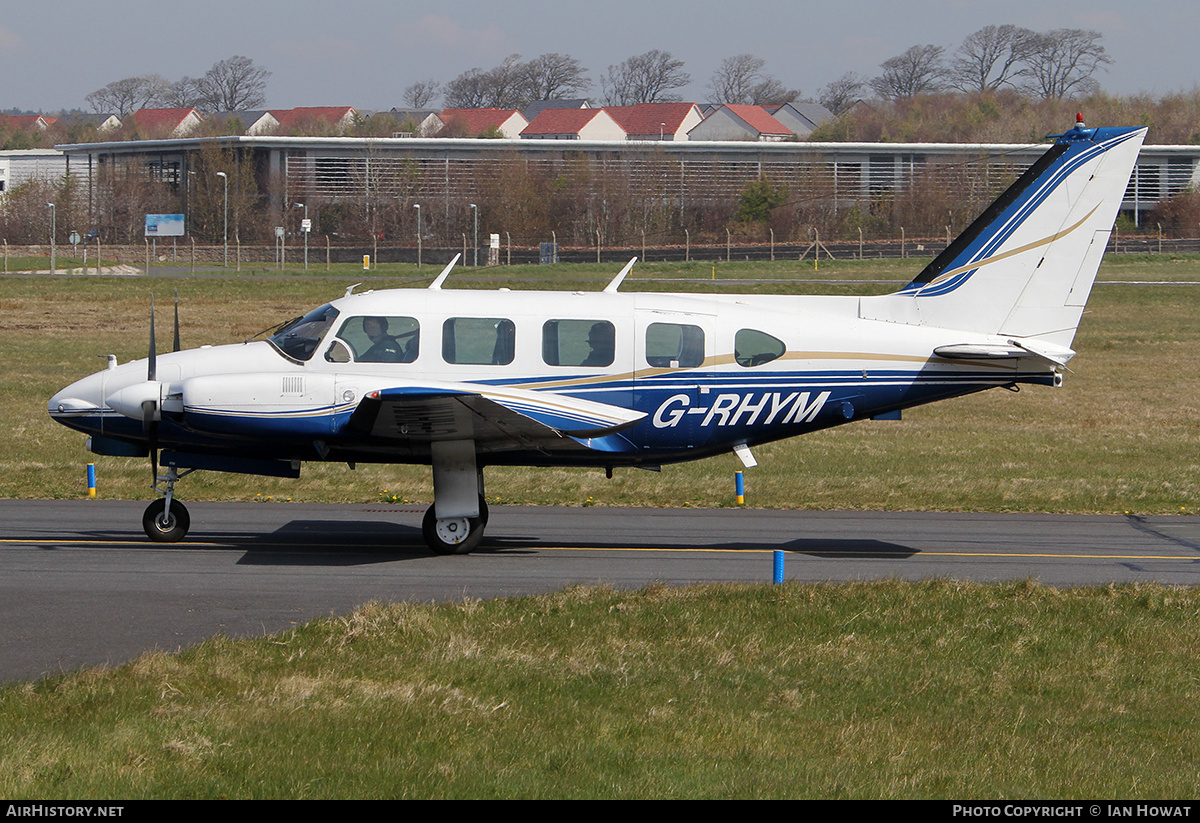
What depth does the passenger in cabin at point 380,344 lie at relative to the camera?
559 inches

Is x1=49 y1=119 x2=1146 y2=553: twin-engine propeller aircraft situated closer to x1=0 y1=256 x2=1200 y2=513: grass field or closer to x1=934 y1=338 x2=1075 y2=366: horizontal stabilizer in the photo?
x1=934 y1=338 x2=1075 y2=366: horizontal stabilizer

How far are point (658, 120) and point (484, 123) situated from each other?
2502 cm

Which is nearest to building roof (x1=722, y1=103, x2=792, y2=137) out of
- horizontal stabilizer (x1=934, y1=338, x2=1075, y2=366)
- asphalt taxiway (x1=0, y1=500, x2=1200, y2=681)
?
asphalt taxiway (x1=0, y1=500, x2=1200, y2=681)

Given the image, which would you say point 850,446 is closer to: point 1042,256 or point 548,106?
point 1042,256

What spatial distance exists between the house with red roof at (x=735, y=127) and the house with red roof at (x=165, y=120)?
66.9 metres

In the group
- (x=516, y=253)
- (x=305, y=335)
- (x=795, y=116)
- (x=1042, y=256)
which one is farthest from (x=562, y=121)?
(x=305, y=335)

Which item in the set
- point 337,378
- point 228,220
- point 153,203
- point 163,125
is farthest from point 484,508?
point 163,125

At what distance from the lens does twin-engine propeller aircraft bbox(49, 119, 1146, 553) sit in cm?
1389

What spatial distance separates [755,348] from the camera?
48.1ft

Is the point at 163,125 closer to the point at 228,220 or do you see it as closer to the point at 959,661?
the point at 228,220

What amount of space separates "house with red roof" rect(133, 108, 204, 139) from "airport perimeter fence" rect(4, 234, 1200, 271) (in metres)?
77.6

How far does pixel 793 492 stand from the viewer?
65.2ft

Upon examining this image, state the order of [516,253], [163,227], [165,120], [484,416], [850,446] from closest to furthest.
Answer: [484,416]
[850,446]
[163,227]
[516,253]
[165,120]

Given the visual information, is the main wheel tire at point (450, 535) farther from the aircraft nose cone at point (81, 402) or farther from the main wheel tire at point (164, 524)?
the aircraft nose cone at point (81, 402)
